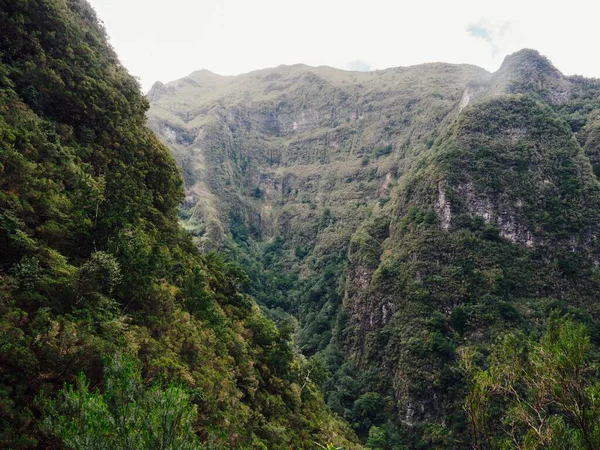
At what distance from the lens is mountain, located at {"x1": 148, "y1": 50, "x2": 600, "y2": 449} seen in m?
63.6

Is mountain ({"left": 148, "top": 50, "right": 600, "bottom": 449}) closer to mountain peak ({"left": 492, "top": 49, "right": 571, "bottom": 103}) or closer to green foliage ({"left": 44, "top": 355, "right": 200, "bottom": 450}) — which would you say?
mountain peak ({"left": 492, "top": 49, "right": 571, "bottom": 103})

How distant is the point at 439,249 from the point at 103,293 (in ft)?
228

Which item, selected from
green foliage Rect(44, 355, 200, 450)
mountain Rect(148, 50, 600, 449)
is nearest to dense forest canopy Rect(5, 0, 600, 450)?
green foliage Rect(44, 355, 200, 450)

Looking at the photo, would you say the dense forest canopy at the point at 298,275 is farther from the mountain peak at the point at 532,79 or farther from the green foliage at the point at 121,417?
the mountain peak at the point at 532,79

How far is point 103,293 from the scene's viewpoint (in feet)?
63.6

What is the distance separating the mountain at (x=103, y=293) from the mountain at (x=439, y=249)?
29037 mm

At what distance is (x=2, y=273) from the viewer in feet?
52.1

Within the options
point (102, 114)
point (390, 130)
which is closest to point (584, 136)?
point (390, 130)

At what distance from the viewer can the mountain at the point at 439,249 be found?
→ 209ft

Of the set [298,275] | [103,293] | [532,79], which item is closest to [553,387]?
[103,293]

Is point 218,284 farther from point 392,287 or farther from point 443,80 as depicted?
point 443,80

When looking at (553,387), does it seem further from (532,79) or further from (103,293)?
(532,79)

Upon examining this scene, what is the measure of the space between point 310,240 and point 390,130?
59.6 m

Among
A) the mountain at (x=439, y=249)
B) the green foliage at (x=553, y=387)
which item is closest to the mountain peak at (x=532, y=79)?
the mountain at (x=439, y=249)
